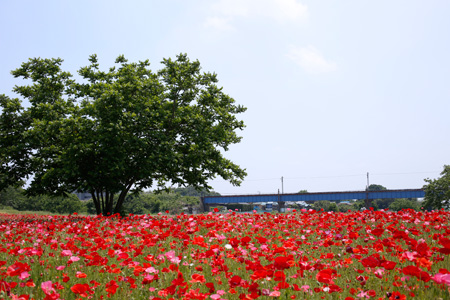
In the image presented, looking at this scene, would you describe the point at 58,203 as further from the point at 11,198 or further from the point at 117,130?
the point at 117,130

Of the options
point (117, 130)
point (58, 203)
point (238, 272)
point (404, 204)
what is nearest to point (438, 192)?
point (117, 130)

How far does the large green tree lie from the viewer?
793 inches

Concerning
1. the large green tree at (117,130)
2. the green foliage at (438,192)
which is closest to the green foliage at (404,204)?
the green foliage at (438,192)

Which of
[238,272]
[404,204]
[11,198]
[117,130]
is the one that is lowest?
[404,204]

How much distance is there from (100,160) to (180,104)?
21.2ft

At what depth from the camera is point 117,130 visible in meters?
19.5

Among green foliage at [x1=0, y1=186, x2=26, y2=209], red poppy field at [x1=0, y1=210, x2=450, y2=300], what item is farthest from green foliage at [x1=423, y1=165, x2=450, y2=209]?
green foliage at [x1=0, y1=186, x2=26, y2=209]

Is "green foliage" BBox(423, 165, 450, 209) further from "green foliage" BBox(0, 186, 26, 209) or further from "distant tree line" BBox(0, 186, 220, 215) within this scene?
"green foliage" BBox(0, 186, 26, 209)

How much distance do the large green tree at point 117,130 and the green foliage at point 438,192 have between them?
140ft

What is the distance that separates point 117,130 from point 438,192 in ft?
175

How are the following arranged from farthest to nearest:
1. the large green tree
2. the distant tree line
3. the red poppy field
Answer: the distant tree line → the large green tree → the red poppy field

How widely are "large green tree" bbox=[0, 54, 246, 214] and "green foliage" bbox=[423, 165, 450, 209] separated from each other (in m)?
42.6

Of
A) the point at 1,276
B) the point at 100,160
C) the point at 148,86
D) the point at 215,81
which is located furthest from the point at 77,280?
the point at 215,81

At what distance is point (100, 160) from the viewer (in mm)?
21078
